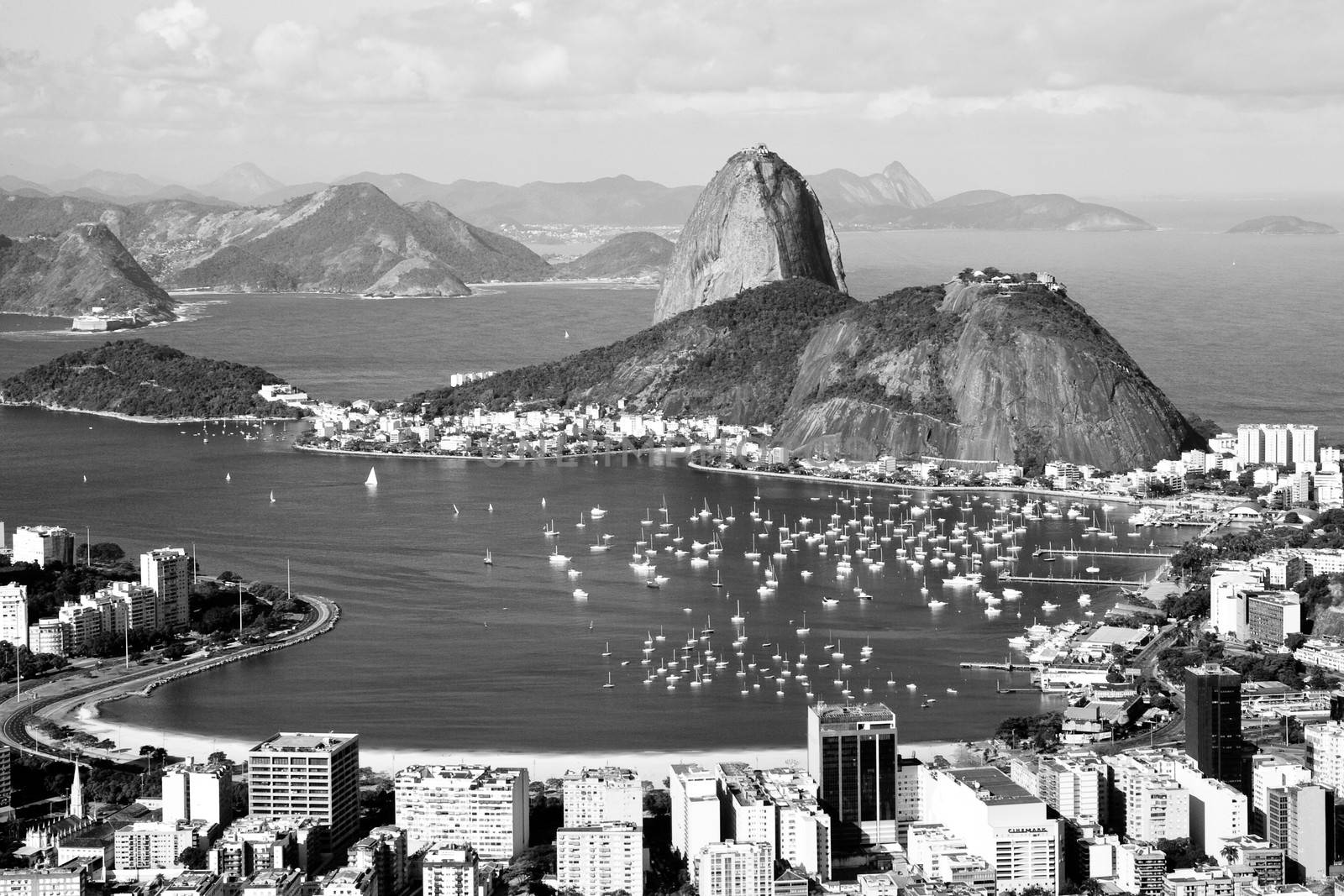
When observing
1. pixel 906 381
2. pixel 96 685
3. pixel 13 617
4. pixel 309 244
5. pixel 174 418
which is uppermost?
pixel 309 244

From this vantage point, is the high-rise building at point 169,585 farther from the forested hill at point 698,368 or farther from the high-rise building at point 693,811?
the forested hill at point 698,368

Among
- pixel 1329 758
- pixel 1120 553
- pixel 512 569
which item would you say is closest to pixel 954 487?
pixel 1120 553

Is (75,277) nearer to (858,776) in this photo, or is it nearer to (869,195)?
(858,776)

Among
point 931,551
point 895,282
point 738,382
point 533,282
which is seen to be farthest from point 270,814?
point 533,282

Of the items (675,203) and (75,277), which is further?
(675,203)

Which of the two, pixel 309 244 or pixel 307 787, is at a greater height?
pixel 309 244

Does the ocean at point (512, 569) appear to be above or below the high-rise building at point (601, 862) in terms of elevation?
above

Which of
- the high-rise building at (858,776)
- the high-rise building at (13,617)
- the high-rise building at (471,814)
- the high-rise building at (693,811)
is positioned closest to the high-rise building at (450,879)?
the high-rise building at (471,814)

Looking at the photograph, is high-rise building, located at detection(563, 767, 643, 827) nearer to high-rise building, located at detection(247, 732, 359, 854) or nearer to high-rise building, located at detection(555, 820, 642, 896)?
high-rise building, located at detection(555, 820, 642, 896)
